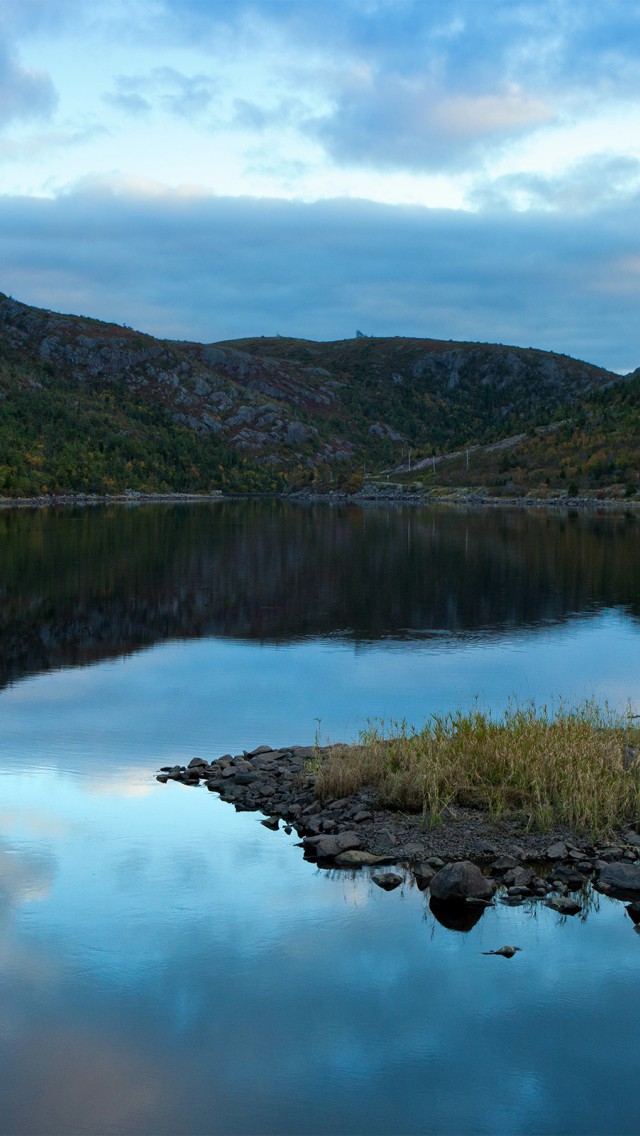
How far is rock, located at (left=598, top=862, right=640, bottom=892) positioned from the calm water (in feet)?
1.16

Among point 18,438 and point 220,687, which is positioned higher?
point 18,438

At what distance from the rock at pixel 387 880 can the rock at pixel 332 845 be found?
2.73 ft

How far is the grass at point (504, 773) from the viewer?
14.0 meters

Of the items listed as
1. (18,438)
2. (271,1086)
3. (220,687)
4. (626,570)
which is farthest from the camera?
(18,438)

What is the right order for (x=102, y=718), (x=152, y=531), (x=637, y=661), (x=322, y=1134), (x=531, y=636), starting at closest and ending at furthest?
(x=322, y=1134) → (x=102, y=718) → (x=637, y=661) → (x=531, y=636) → (x=152, y=531)

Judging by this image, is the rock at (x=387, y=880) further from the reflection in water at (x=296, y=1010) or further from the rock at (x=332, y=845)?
the rock at (x=332, y=845)

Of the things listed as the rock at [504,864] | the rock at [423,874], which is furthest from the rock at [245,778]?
the rock at [504,864]

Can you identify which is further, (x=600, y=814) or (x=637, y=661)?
(x=637, y=661)

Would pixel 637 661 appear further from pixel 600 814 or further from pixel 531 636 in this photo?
pixel 600 814

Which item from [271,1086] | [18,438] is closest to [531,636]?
[271,1086]

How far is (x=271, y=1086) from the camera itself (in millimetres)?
8531

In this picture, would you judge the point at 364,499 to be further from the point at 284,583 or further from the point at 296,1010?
the point at 296,1010

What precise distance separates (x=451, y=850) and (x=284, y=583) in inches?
1271

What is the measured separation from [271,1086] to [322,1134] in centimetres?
74
